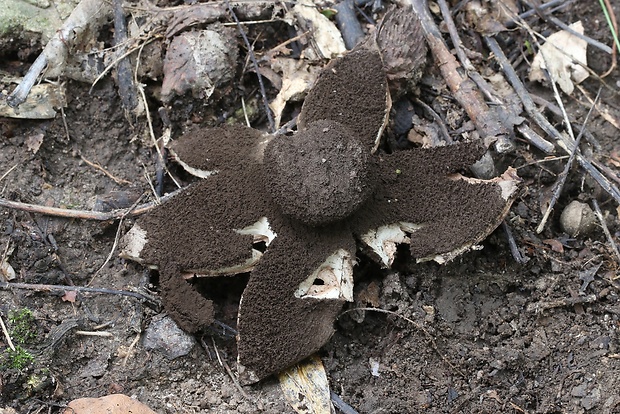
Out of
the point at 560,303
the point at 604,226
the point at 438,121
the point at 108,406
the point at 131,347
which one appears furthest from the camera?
the point at 438,121

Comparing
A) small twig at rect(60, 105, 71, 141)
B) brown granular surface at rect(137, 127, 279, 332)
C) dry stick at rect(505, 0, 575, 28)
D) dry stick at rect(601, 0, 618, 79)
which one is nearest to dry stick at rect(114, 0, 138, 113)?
small twig at rect(60, 105, 71, 141)

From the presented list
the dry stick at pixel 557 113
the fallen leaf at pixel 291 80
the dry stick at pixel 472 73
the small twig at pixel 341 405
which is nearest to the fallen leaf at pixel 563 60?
the dry stick at pixel 557 113

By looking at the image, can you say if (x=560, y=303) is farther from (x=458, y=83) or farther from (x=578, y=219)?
(x=458, y=83)

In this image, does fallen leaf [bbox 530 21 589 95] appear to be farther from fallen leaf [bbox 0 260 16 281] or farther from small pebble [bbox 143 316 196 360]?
fallen leaf [bbox 0 260 16 281]

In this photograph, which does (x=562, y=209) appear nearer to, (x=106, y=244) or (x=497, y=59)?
(x=497, y=59)

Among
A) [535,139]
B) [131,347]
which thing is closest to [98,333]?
[131,347]

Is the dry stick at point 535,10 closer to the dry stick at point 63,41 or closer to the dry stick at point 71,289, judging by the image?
the dry stick at point 63,41
